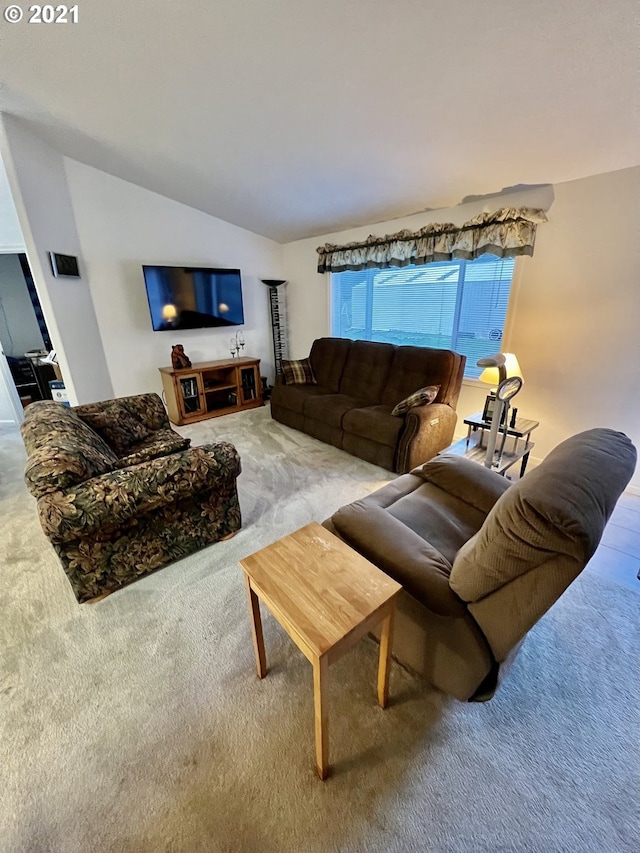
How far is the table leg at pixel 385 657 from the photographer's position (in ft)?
3.55

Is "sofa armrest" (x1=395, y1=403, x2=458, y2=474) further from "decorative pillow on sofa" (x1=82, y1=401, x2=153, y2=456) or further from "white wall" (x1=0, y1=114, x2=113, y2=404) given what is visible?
"white wall" (x1=0, y1=114, x2=113, y2=404)

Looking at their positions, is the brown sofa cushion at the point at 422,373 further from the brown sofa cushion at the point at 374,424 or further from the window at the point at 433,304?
the window at the point at 433,304

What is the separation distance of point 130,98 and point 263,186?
47.5 inches

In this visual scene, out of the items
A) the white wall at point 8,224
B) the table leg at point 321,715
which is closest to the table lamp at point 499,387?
the table leg at point 321,715

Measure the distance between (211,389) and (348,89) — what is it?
3110mm

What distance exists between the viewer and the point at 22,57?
189 cm

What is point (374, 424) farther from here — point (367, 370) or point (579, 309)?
point (579, 309)

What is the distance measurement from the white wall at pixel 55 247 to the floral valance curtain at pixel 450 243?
108 inches

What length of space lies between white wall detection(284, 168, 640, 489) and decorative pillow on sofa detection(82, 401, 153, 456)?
3.14 m

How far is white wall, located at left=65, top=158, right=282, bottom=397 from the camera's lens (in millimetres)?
3420

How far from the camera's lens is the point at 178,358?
13.0 ft

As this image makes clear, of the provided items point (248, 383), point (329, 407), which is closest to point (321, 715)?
point (329, 407)

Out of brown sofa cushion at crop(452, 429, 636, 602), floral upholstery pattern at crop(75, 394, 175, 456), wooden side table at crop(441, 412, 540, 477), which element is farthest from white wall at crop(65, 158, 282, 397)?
brown sofa cushion at crop(452, 429, 636, 602)

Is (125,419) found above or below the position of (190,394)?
above
